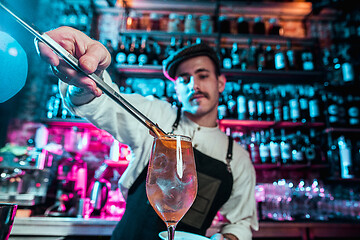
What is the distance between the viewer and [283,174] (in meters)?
2.89

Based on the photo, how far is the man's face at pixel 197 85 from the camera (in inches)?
54.4

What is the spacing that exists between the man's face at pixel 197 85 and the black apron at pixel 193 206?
27 centimetres

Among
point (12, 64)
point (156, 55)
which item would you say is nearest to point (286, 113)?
point (156, 55)

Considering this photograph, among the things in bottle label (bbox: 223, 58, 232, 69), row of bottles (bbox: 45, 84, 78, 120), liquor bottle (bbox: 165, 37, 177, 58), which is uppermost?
liquor bottle (bbox: 165, 37, 177, 58)

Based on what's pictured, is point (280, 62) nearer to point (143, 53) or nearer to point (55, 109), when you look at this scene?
point (143, 53)

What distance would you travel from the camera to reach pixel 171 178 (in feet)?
1.66

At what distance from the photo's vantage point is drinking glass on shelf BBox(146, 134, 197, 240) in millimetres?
505

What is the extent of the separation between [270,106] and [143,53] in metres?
1.61

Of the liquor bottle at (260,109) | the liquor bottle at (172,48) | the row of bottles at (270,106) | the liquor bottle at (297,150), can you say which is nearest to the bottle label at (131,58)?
the liquor bottle at (172,48)

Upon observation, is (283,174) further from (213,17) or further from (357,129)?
(213,17)

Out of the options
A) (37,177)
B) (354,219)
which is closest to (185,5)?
(37,177)

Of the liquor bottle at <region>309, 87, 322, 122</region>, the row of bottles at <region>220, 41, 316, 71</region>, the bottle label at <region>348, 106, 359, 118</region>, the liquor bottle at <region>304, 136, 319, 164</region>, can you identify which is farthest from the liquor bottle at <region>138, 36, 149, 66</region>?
the bottle label at <region>348, 106, 359, 118</region>

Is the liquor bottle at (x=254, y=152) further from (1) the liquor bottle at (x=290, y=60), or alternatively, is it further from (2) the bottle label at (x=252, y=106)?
(1) the liquor bottle at (x=290, y=60)

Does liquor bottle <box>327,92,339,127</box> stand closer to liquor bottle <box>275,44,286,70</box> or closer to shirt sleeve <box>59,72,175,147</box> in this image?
liquor bottle <box>275,44,286,70</box>
